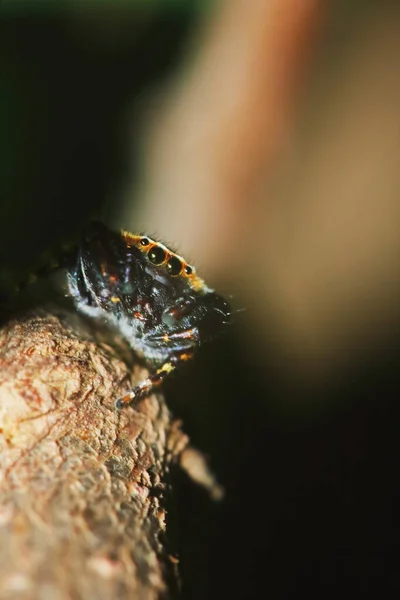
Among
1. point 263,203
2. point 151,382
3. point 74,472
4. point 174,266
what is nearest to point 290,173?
point 263,203

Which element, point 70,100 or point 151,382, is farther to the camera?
point 70,100

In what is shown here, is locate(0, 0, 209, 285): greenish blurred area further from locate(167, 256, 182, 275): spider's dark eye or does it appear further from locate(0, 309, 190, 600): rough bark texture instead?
locate(0, 309, 190, 600): rough bark texture

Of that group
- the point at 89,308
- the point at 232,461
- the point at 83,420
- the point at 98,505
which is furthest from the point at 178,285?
the point at 232,461

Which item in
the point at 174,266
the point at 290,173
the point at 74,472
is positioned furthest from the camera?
the point at 290,173

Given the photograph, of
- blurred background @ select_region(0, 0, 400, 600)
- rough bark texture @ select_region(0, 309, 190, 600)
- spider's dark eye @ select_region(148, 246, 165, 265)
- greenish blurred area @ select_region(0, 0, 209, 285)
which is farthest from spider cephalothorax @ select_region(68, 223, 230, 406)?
greenish blurred area @ select_region(0, 0, 209, 285)

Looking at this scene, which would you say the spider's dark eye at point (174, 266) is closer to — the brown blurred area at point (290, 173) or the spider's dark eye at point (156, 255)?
the spider's dark eye at point (156, 255)

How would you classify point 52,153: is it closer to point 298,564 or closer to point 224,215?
point 224,215

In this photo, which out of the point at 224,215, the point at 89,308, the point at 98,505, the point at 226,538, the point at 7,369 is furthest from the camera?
the point at 224,215

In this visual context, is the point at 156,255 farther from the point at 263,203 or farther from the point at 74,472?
the point at 263,203
